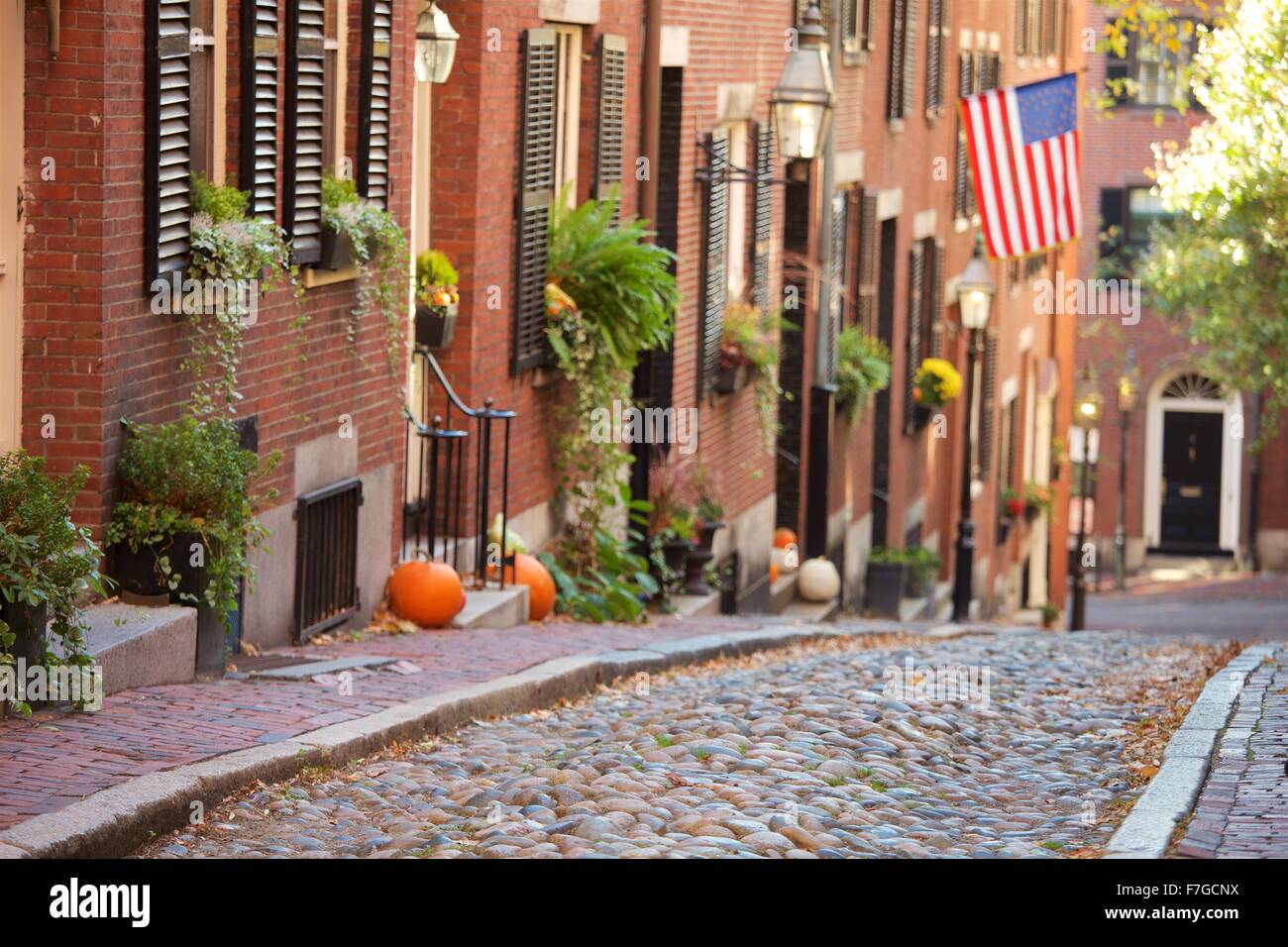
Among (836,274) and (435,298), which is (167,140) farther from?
(836,274)

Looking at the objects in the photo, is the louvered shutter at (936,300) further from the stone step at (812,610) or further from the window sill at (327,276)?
the window sill at (327,276)

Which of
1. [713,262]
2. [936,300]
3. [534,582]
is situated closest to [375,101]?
[534,582]

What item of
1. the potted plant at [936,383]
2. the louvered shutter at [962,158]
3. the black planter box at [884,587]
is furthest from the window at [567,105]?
the louvered shutter at [962,158]

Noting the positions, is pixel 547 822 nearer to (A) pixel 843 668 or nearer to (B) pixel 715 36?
(A) pixel 843 668

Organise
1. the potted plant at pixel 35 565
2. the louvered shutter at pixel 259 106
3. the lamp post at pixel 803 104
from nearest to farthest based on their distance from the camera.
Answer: the potted plant at pixel 35 565
the louvered shutter at pixel 259 106
the lamp post at pixel 803 104

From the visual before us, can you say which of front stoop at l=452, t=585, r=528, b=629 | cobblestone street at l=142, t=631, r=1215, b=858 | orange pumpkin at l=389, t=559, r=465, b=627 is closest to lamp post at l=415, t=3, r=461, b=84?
orange pumpkin at l=389, t=559, r=465, b=627

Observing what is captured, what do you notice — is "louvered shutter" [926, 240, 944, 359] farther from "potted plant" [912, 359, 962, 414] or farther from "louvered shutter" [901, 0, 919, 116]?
"louvered shutter" [901, 0, 919, 116]

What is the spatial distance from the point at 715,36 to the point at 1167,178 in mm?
4310

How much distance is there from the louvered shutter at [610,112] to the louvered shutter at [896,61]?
30.6ft

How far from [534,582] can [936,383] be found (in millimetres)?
12807

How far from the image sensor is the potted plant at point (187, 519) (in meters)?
8.34

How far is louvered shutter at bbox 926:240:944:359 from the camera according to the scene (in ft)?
88.4

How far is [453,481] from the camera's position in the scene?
41.1 ft
